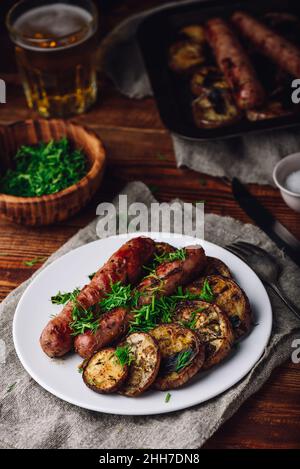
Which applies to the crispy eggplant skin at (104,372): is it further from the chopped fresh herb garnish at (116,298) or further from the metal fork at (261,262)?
the metal fork at (261,262)

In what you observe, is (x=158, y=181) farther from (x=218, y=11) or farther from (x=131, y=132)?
(x=218, y=11)

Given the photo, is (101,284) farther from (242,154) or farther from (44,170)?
(242,154)

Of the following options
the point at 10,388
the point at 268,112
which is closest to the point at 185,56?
the point at 268,112

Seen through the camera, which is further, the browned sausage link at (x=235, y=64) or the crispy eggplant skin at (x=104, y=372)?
the browned sausage link at (x=235, y=64)

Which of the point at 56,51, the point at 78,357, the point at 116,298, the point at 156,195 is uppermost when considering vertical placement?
the point at 56,51

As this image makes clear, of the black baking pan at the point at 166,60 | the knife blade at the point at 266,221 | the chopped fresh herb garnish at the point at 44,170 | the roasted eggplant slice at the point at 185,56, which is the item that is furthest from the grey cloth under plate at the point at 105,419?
the roasted eggplant slice at the point at 185,56

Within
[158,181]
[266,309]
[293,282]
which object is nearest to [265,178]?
[158,181]

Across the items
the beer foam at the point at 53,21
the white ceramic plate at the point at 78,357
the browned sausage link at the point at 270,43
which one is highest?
the beer foam at the point at 53,21
